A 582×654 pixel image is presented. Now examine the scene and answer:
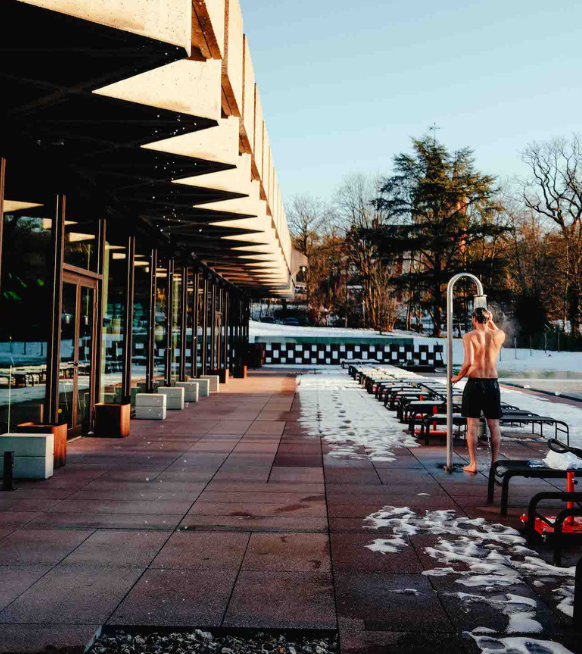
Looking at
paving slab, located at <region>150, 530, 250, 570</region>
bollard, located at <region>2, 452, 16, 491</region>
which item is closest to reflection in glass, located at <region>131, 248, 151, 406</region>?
bollard, located at <region>2, 452, 16, 491</region>

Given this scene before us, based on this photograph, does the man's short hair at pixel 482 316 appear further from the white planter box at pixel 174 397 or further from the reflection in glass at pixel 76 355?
the white planter box at pixel 174 397

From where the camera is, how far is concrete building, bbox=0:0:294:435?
417cm

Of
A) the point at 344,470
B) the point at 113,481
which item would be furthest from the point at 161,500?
the point at 344,470

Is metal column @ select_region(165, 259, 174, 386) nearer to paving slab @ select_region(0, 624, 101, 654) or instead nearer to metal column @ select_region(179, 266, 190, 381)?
metal column @ select_region(179, 266, 190, 381)

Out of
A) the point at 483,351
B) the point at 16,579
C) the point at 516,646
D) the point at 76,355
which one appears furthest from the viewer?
the point at 76,355

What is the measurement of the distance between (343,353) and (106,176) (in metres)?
24.3

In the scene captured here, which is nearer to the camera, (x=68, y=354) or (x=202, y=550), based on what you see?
(x=202, y=550)

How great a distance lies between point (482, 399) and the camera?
249 inches

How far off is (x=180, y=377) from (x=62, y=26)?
36.6ft

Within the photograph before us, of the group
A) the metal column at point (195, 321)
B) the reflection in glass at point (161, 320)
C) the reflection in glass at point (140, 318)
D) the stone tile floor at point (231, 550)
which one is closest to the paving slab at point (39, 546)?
the stone tile floor at point (231, 550)

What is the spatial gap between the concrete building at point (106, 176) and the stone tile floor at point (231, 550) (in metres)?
1.45

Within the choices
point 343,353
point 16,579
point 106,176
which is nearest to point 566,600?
point 16,579

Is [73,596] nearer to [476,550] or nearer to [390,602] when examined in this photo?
[390,602]

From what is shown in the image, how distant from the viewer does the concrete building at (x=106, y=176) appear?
4.17 m
